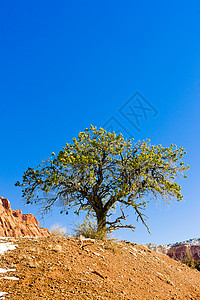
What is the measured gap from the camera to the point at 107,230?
12500 millimetres

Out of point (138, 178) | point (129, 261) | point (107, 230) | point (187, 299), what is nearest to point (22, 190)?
point (107, 230)

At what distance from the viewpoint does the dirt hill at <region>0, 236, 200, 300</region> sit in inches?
223

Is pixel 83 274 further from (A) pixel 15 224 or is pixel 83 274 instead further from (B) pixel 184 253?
(A) pixel 15 224

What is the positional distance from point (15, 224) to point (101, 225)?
2622 inches

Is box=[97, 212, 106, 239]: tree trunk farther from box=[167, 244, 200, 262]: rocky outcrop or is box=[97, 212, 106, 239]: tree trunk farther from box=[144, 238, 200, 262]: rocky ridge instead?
box=[167, 244, 200, 262]: rocky outcrop

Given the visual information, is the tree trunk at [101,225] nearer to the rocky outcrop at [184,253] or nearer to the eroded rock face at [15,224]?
the rocky outcrop at [184,253]

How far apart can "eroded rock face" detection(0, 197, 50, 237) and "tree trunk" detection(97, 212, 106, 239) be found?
2049 inches

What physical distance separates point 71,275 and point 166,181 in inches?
319

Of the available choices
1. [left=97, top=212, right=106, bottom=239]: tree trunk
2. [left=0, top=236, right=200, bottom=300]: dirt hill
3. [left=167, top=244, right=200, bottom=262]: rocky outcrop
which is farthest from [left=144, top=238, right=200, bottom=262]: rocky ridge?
[left=0, top=236, right=200, bottom=300]: dirt hill

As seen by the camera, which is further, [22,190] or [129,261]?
[22,190]

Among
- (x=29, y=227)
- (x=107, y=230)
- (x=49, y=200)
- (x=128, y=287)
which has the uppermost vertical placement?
(x=29, y=227)

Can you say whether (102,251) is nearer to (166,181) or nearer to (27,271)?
(27,271)

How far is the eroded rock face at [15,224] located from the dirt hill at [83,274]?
55.0 meters

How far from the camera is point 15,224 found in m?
72.2
